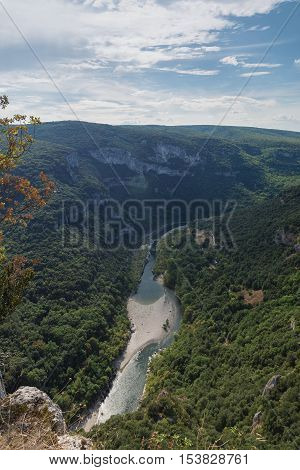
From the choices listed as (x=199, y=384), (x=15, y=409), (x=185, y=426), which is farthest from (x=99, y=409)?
(x=15, y=409)

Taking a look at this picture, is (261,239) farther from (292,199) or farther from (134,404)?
(134,404)

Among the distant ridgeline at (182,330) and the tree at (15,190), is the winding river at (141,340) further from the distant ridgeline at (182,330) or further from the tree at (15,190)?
the tree at (15,190)

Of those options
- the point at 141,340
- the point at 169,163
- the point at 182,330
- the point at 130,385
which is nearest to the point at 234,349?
the point at 182,330

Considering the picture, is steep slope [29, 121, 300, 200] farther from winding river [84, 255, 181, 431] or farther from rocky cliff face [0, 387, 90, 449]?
rocky cliff face [0, 387, 90, 449]

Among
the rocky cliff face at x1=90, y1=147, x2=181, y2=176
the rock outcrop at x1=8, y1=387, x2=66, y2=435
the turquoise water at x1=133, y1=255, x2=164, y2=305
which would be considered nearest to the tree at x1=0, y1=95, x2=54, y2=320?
the rock outcrop at x1=8, y1=387, x2=66, y2=435

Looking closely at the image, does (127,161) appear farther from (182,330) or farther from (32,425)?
(32,425)
